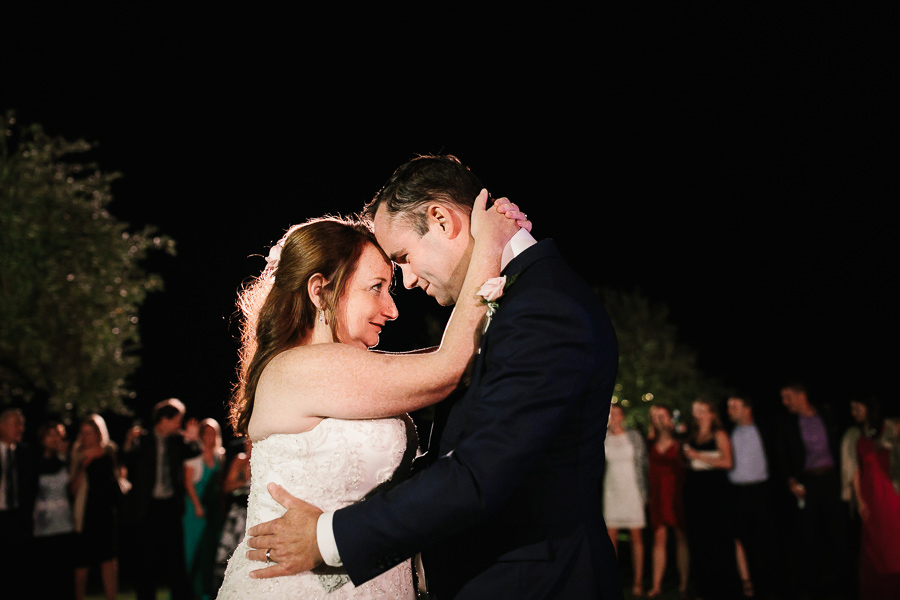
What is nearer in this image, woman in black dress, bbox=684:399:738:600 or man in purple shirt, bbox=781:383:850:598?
woman in black dress, bbox=684:399:738:600

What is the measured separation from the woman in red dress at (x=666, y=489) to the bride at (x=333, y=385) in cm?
662

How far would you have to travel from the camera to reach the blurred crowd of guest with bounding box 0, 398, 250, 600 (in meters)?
7.68

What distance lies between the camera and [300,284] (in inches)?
113

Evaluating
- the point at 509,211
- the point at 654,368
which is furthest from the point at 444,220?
the point at 654,368

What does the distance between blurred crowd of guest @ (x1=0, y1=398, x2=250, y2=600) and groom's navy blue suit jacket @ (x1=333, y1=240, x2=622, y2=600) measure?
6.00 meters

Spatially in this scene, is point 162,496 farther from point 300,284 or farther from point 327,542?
point 327,542

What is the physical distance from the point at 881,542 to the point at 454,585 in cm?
628

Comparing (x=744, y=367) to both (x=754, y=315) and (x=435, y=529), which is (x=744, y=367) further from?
(x=435, y=529)

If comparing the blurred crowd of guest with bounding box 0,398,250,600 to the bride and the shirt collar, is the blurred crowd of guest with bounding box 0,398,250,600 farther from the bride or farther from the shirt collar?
the shirt collar

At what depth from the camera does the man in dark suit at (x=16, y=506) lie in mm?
7539

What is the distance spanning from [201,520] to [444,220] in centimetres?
736

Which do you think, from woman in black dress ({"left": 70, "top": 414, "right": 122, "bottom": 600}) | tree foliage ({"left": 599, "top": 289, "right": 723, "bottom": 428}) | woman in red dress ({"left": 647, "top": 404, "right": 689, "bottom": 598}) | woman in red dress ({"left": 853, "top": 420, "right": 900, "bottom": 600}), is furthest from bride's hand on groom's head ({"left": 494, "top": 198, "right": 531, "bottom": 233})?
tree foliage ({"left": 599, "top": 289, "right": 723, "bottom": 428})

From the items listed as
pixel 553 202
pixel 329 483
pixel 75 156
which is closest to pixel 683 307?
pixel 553 202

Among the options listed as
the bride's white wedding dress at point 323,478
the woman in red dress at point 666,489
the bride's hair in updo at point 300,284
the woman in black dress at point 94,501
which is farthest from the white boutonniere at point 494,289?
the woman in black dress at point 94,501
